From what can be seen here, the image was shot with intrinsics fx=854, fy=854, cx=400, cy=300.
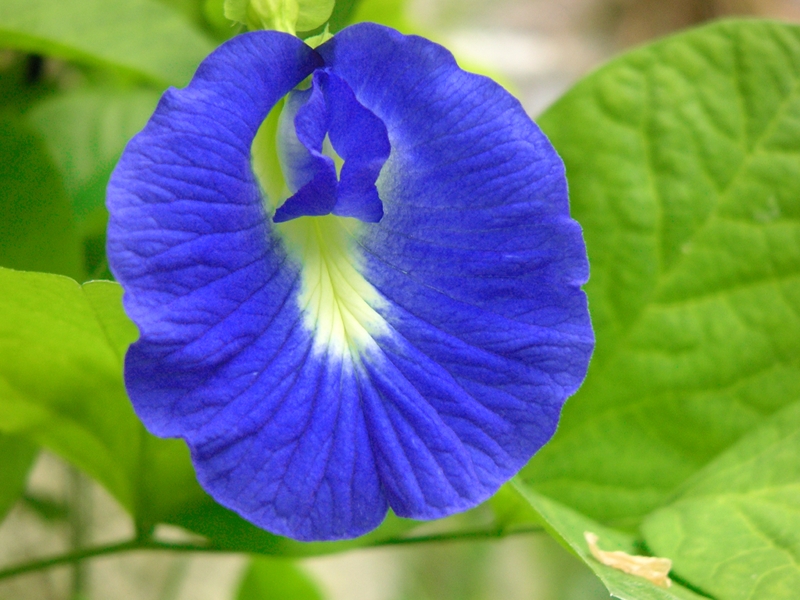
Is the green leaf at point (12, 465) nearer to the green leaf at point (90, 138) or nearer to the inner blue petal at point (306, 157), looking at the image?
the green leaf at point (90, 138)

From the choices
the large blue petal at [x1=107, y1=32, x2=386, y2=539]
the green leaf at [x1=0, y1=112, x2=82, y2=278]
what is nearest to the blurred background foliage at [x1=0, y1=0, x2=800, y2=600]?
the green leaf at [x1=0, y1=112, x2=82, y2=278]

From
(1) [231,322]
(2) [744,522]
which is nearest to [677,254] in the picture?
(2) [744,522]

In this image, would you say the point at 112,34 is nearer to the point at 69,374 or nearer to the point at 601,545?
the point at 69,374

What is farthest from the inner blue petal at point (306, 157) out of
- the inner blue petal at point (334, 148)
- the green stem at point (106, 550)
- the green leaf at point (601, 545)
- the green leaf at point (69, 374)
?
the green stem at point (106, 550)

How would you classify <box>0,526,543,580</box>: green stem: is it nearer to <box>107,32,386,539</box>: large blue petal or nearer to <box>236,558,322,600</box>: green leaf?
<box>107,32,386,539</box>: large blue petal

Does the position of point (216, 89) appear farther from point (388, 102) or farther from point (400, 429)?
point (400, 429)
